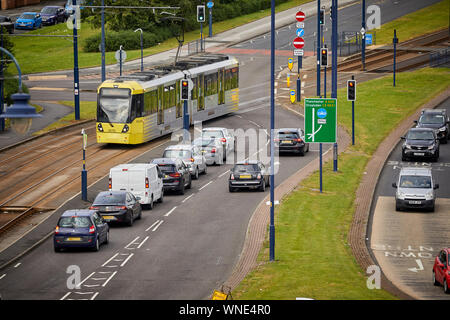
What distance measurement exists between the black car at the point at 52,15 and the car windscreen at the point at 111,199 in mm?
64156

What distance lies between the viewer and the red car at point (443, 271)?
2887 cm

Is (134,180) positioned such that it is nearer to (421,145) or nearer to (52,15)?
(421,145)

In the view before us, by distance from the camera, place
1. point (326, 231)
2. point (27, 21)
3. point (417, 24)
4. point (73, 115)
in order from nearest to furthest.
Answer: point (326, 231), point (73, 115), point (27, 21), point (417, 24)

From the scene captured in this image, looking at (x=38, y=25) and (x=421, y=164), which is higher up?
(x=38, y=25)

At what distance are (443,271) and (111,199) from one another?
46.4 feet

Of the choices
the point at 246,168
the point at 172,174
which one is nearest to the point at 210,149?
the point at 246,168

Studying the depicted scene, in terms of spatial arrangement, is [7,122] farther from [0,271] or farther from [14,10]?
[14,10]

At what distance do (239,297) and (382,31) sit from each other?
7078 centimetres

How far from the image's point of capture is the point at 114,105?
5125 cm

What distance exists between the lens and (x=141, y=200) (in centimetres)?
4088

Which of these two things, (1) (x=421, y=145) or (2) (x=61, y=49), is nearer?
(1) (x=421, y=145)

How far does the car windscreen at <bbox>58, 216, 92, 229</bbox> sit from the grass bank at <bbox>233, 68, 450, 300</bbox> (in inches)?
246
